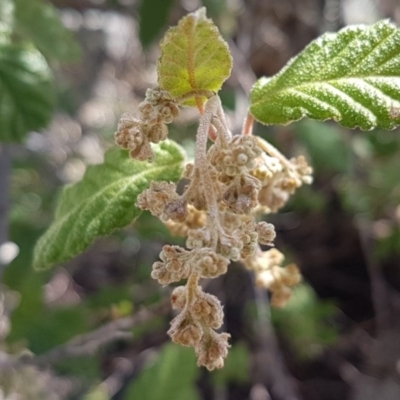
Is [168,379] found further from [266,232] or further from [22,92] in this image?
[266,232]

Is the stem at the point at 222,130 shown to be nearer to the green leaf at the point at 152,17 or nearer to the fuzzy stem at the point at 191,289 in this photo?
the fuzzy stem at the point at 191,289

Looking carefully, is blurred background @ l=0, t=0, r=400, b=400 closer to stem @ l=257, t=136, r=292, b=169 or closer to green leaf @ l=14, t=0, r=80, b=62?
green leaf @ l=14, t=0, r=80, b=62

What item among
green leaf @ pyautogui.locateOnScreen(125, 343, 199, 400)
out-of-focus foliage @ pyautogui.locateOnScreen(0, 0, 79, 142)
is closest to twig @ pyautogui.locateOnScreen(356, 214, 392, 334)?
green leaf @ pyautogui.locateOnScreen(125, 343, 199, 400)

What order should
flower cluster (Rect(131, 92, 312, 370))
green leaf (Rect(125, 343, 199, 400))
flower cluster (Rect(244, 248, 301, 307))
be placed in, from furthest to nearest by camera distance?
green leaf (Rect(125, 343, 199, 400)), flower cluster (Rect(244, 248, 301, 307)), flower cluster (Rect(131, 92, 312, 370))

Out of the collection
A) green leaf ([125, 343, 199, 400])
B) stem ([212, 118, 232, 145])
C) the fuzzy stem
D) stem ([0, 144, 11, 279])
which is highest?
stem ([212, 118, 232, 145])

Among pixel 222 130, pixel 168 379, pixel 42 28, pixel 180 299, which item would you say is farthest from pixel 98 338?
pixel 42 28

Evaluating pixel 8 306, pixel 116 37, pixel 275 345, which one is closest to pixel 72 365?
pixel 8 306
